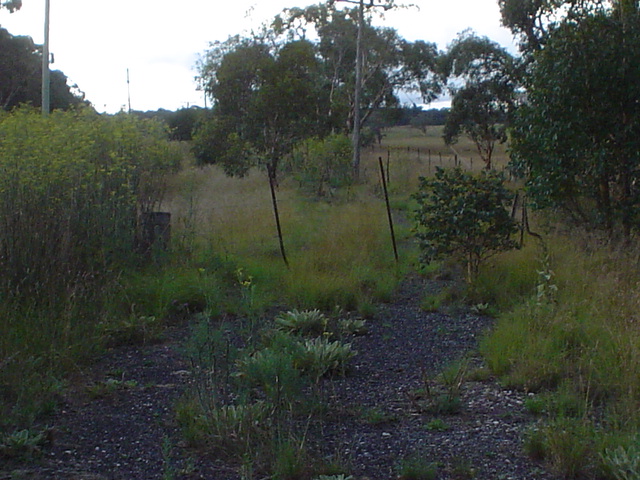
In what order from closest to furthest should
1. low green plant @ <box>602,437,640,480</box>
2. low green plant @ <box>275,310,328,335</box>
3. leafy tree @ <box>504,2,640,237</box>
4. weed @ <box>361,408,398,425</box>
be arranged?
low green plant @ <box>602,437,640,480</box>, weed @ <box>361,408,398,425</box>, low green plant @ <box>275,310,328,335</box>, leafy tree @ <box>504,2,640,237</box>

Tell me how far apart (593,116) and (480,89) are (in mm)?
25586

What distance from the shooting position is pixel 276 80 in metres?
27.3

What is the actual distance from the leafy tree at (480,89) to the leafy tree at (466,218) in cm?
2484

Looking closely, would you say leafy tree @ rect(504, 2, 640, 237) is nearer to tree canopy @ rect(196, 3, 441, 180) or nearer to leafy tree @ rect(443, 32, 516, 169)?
tree canopy @ rect(196, 3, 441, 180)

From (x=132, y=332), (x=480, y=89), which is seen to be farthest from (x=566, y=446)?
(x=480, y=89)

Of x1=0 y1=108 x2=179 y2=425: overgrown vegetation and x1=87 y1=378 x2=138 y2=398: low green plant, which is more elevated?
x1=0 y1=108 x2=179 y2=425: overgrown vegetation

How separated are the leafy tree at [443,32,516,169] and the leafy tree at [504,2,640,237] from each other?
23297 mm

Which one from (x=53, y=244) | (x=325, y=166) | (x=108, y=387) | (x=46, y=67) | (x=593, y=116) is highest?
(x=46, y=67)

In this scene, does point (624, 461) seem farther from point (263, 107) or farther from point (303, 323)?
point (263, 107)

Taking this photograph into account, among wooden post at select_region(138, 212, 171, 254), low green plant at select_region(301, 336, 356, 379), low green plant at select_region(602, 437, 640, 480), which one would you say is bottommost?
low green plant at select_region(301, 336, 356, 379)

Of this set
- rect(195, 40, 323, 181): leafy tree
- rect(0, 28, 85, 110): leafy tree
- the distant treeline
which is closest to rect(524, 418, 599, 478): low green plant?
rect(195, 40, 323, 181): leafy tree

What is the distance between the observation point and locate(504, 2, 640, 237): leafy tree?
32.9 ft

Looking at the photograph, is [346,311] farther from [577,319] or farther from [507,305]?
[577,319]

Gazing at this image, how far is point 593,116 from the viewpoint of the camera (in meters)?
10.2
